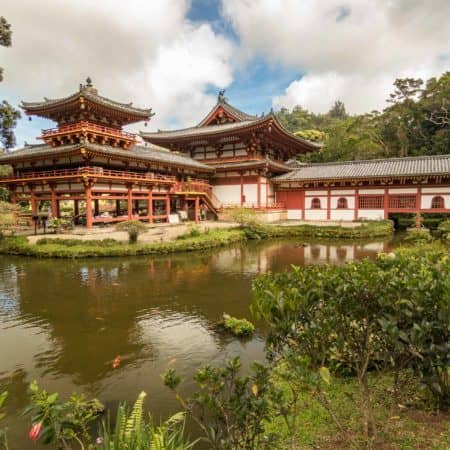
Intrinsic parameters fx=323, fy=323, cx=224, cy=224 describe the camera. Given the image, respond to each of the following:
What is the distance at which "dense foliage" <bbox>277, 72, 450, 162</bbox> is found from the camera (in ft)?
142

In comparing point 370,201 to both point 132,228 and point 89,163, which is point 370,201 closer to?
point 132,228

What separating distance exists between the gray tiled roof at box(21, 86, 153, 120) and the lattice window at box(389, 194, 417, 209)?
21.7m

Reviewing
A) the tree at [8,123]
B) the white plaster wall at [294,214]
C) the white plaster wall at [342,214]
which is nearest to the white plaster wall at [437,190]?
the white plaster wall at [342,214]

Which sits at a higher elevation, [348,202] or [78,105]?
[78,105]

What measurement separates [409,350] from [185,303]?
7.65 metres

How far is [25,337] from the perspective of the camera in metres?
7.67

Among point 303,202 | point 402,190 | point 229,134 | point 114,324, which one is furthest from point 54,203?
point 402,190

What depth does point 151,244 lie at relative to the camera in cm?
1806

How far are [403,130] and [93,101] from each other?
4086cm

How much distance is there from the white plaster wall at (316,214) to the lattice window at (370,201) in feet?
10.5

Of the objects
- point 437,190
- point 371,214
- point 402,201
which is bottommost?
point 371,214

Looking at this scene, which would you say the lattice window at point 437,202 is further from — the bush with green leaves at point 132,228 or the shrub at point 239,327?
the shrub at point 239,327

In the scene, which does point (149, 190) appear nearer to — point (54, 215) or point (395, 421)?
point (54, 215)

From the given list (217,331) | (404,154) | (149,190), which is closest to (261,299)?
(217,331)
